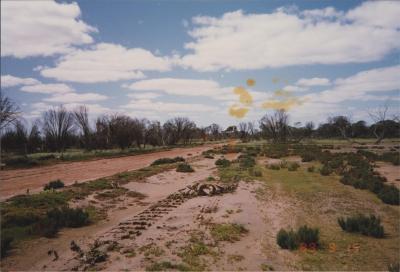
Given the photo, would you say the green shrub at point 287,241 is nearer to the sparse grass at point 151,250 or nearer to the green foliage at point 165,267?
the green foliage at point 165,267

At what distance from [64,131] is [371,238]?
212 ft

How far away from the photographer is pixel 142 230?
872 centimetres

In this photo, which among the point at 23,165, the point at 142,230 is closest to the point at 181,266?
the point at 142,230

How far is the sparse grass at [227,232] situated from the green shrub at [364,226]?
9.73 ft

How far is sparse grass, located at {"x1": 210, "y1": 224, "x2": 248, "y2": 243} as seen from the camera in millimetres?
8133

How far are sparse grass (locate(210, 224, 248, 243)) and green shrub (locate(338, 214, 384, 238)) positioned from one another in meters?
2.97

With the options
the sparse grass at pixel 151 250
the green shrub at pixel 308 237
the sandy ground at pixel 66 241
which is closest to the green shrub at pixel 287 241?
the green shrub at pixel 308 237

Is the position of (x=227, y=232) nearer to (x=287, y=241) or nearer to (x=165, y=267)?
(x=287, y=241)

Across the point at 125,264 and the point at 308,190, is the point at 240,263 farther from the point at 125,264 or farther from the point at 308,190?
the point at 308,190

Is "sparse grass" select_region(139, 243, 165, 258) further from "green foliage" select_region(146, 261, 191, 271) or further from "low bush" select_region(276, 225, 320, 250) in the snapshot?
"low bush" select_region(276, 225, 320, 250)

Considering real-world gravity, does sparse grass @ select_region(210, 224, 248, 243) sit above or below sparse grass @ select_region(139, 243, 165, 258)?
below

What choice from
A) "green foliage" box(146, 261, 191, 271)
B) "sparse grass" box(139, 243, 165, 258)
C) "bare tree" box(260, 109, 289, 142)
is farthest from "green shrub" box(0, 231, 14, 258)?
"bare tree" box(260, 109, 289, 142)

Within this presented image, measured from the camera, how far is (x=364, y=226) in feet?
28.7

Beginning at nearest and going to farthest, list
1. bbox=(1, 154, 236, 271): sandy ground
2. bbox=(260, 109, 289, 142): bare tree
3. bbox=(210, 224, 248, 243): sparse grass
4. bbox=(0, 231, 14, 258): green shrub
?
bbox=(1, 154, 236, 271): sandy ground < bbox=(0, 231, 14, 258): green shrub < bbox=(210, 224, 248, 243): sparse grass < bbox=(260, 109, 289, 142): bare tree
